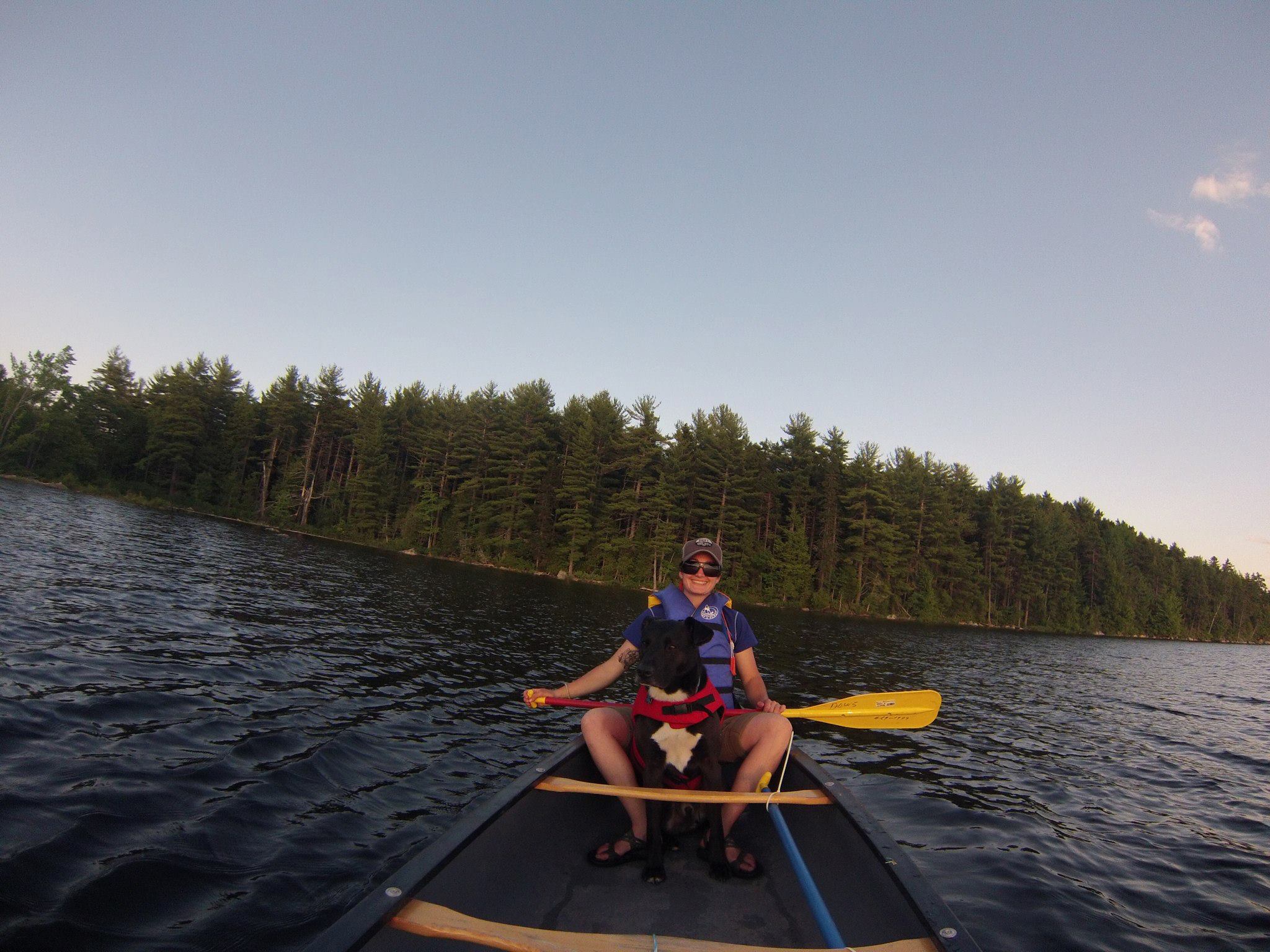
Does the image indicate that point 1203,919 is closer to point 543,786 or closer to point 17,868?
point 543,786

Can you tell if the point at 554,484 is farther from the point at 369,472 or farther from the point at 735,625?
the point at 735,625

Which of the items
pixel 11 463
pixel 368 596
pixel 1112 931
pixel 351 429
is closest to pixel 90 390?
pixel 11 463

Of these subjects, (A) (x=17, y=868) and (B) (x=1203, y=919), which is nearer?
(A) (x=17, y=868)

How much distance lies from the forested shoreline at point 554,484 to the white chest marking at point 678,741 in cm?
4808

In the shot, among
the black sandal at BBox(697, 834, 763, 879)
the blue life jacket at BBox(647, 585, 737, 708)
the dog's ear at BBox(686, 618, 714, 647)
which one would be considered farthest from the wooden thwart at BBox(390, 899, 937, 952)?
the blue life jacket at BBox(647, 585, 737, 708)

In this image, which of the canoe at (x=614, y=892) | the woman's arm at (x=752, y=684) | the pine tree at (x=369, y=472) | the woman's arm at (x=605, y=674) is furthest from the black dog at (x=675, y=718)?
the pine tree at (x=369, y=472)

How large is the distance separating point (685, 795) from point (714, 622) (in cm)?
157

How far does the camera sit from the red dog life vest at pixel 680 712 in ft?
12.4

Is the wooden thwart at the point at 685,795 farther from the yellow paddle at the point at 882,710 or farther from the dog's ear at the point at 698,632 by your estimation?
the yellow paddle at the point at 882,710

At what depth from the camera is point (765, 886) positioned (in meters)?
3.61

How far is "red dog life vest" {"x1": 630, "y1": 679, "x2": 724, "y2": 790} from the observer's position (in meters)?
3.79

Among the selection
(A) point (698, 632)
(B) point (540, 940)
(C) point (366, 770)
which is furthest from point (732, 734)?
(C) point (366, 770)

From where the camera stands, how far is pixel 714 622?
4.83m

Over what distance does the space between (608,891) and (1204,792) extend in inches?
407
